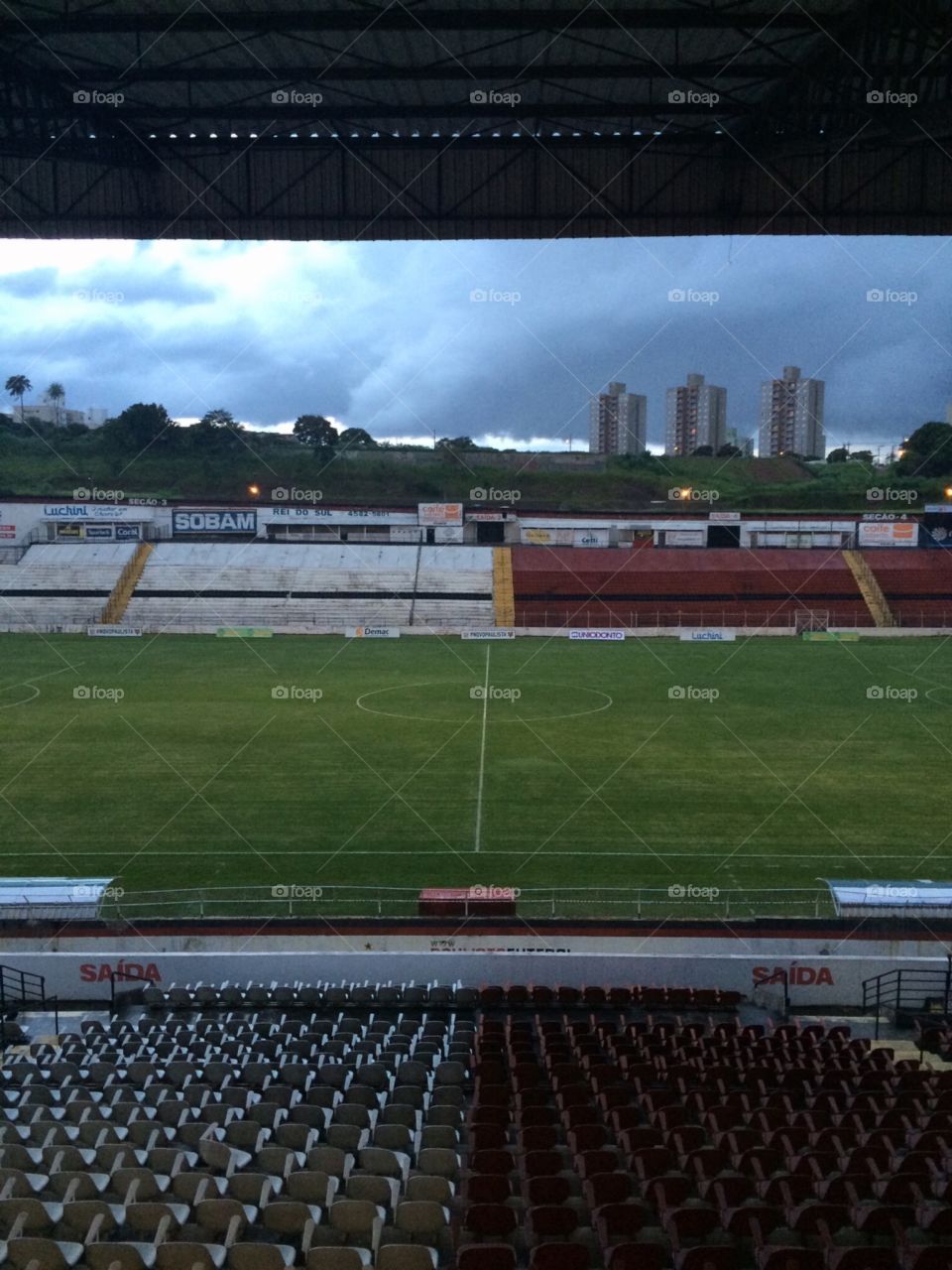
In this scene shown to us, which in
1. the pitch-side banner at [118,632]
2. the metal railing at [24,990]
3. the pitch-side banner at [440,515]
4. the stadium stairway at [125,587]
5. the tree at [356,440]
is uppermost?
the tree at [356,440]

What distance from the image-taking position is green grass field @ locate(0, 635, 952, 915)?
18.2 metres

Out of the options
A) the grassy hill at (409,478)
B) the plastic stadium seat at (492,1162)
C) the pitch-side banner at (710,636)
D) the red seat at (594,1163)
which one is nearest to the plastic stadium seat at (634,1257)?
the red seat at (594,1163)

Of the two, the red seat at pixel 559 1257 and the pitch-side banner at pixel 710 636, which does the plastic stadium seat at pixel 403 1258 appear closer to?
the red seat at pixel 559 1257

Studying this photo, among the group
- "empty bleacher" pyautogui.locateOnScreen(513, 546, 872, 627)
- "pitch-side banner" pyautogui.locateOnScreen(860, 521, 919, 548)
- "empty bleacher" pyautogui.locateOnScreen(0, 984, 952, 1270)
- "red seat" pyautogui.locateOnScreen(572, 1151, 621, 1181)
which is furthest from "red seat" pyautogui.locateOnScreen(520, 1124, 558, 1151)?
"pitch-side banner" pyautogui.locateOnScreen(860, 521, 919, 548)

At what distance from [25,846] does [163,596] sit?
127 feet

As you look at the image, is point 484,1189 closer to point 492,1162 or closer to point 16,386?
point 492,1162

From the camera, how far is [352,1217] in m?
6.10

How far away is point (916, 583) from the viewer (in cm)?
5797

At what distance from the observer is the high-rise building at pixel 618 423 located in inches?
3292

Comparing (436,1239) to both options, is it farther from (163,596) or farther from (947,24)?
(163,596)

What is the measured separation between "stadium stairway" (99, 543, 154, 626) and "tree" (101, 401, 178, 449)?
18343mm

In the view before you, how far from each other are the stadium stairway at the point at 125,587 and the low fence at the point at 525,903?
4026cm

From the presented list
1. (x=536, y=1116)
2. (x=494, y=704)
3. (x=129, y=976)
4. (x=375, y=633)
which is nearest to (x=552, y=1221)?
(x=536, y=1116)

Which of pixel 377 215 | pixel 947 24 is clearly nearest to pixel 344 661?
pixel 377 215
